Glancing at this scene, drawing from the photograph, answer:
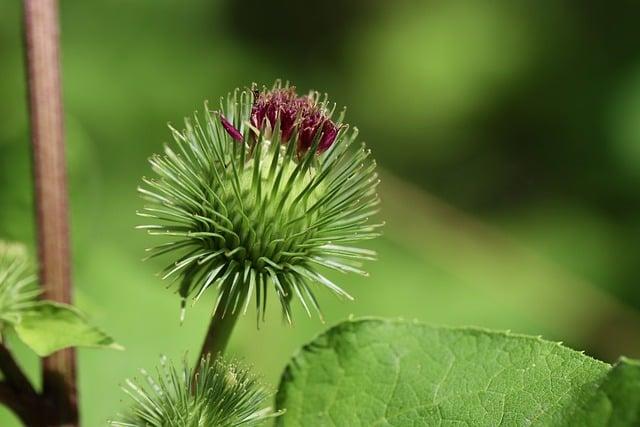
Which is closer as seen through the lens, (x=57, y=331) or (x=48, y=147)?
(x=57, y=331)

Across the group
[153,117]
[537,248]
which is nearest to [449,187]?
[537,248]

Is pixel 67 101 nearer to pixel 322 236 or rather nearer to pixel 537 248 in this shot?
pixel 537 248

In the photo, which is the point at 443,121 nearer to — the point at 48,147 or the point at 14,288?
the point at 48,147

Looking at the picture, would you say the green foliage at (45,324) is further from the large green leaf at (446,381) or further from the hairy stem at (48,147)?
the large green leaf at (446,381)

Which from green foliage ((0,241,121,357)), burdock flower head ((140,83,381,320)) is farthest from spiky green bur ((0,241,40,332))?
burdock flower head ((140,83,381,320))

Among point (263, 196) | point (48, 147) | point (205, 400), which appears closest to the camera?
point (205, 400)

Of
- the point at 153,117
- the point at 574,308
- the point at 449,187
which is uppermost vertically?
the point at 153,117

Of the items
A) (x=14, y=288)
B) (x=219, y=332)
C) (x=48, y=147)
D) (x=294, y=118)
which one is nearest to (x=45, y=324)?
(x=14, y=288)
